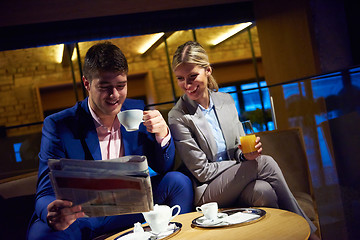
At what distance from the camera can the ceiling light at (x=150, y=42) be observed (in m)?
7.09

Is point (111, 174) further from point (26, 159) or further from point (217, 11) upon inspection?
point (26, 159)

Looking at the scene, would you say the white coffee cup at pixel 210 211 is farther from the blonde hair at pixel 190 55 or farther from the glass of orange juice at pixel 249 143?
the blonde hair at pixel 190 55

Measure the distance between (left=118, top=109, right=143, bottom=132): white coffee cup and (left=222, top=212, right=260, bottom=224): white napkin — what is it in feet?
1.65

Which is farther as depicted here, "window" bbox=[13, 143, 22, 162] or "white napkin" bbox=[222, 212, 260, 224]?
"window" bbox=[13, 143, 22, 162]

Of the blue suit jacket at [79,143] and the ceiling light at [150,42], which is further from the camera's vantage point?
the ceiling light at [150,42]

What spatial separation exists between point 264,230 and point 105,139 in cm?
93

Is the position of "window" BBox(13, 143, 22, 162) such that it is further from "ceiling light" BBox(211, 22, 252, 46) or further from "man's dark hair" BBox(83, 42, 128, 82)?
"ceiling light" BBox(211, 22, 252, 46)

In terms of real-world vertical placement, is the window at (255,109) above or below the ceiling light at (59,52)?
below

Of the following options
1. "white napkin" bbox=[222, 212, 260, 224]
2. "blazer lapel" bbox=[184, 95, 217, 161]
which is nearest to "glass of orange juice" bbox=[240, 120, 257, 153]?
"blazer lapel" bbox=[184, 95, 217, 161]

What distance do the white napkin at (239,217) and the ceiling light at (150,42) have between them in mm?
5995

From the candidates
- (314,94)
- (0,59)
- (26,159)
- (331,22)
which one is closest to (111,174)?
(314,94)

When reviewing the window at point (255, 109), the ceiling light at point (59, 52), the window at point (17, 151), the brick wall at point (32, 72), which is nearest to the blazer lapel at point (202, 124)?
the window at point (17, 151)

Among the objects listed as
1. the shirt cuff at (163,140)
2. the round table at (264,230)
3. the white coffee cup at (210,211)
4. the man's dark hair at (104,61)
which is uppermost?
the man's dark hair at (104,61)

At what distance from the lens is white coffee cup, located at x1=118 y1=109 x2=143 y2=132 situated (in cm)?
143
